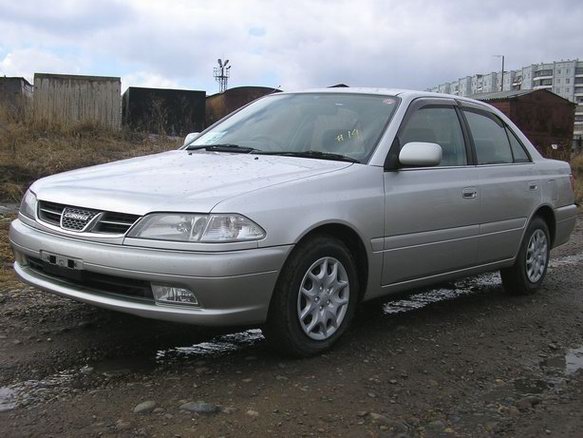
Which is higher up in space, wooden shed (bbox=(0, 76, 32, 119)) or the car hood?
wooden shed (bbox=(0, 76, 32, 119))

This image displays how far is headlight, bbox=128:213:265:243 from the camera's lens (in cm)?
317

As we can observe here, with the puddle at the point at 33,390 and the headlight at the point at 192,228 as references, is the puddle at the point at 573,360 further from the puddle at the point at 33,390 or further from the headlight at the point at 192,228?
the puddle at the point at 33,390

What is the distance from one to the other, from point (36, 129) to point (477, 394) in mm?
12367

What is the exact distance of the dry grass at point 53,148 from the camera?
1027cm

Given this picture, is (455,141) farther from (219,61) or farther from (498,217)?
(219,61)

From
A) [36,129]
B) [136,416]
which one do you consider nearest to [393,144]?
[136,416]

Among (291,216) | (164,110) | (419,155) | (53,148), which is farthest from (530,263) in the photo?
(164,110)

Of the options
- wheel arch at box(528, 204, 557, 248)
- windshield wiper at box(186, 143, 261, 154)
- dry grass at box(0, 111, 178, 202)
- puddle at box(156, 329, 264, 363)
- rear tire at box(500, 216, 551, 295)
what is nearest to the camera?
puddle at box(156, 329, 264, 363)

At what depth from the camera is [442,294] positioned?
559 centimetres

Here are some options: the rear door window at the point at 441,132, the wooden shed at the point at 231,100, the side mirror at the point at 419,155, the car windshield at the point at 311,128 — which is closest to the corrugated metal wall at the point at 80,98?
the wooden shed at the point at 231,100

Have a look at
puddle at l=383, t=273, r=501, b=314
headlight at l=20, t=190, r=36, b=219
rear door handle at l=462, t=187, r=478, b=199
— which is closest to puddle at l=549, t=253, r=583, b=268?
puddle at l=383, t=273, r=501, b=314

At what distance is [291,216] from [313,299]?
0.55m

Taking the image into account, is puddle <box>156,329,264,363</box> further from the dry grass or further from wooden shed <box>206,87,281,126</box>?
wooden shed <box>206,87,281,126</box>

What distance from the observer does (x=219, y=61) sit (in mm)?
43031
